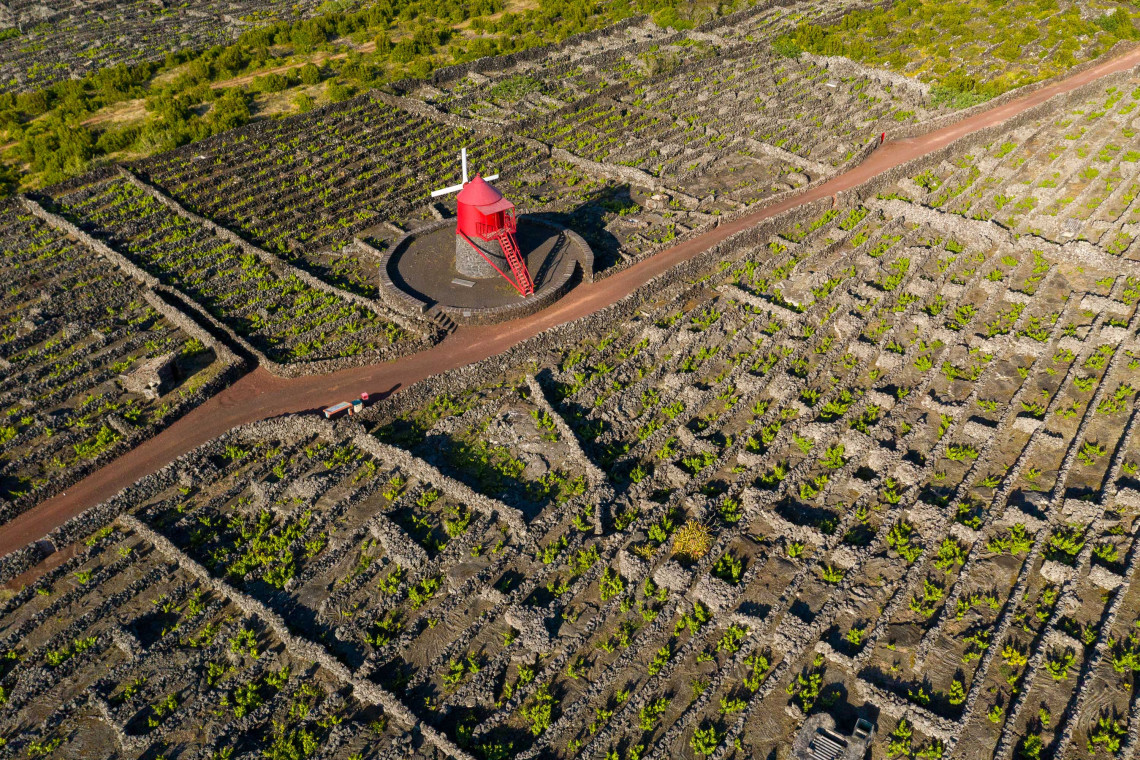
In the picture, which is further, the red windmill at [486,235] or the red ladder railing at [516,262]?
the red ladder railing at [516,262]

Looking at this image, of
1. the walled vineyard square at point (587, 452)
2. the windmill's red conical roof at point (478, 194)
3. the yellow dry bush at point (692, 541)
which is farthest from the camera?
the windmill's red conical roof at point (478, 194)

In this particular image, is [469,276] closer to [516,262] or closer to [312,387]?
[516,262]

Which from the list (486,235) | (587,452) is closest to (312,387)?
(486,235)

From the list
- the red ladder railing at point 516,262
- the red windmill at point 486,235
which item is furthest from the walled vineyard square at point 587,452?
the red ladder railing at point 516,262

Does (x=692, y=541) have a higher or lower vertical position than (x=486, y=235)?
lower

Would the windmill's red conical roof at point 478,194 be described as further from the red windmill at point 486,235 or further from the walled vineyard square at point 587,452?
the walled vineyard square at point 587,452

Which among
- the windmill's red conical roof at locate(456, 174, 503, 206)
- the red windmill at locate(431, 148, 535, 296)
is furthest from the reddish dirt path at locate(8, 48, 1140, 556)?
the windmill's red conical roof at locate(456, 174, 503, 206)
